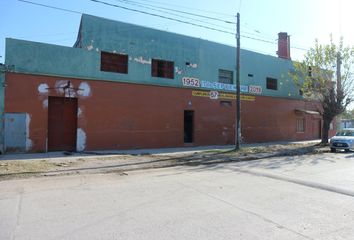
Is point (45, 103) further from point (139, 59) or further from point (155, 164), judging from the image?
point (155, 164)

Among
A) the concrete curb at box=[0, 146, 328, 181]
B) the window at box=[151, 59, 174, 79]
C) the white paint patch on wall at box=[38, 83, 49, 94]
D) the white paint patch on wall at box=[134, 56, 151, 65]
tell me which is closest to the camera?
the concrete curb at box=[0, 146, 328, 181]

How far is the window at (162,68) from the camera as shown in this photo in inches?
890

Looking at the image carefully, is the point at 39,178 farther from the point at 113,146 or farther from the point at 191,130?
the point at 191,130

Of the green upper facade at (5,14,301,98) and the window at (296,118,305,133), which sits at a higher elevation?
the green upper facade at (5,14,301,98)

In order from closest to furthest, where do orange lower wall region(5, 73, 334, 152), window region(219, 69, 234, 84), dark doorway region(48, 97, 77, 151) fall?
orange lower wall region(5, 73, 334, 152) < dark doorway region(48, 97, 77, 151) < window region(219, 69, 234, 84)

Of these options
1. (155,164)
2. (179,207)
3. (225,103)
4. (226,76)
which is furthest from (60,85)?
(179,207)

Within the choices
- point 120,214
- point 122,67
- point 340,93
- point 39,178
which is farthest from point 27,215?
point 340,93

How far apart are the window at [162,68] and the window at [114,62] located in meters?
2.11

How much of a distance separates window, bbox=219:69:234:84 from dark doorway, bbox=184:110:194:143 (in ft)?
13.3

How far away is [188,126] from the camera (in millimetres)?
24922

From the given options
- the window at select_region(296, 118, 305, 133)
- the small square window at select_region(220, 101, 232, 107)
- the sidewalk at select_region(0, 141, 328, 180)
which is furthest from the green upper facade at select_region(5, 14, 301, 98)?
the window at select_region(296, 118, 305, 133)

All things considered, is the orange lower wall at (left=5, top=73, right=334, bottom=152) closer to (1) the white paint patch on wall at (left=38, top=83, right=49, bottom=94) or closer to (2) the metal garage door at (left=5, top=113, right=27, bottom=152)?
(1) the white paint patch on wall at (left=38, top=83, right=49, bottom=94)

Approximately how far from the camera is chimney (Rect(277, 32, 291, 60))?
34219 mm

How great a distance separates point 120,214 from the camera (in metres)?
6.55
